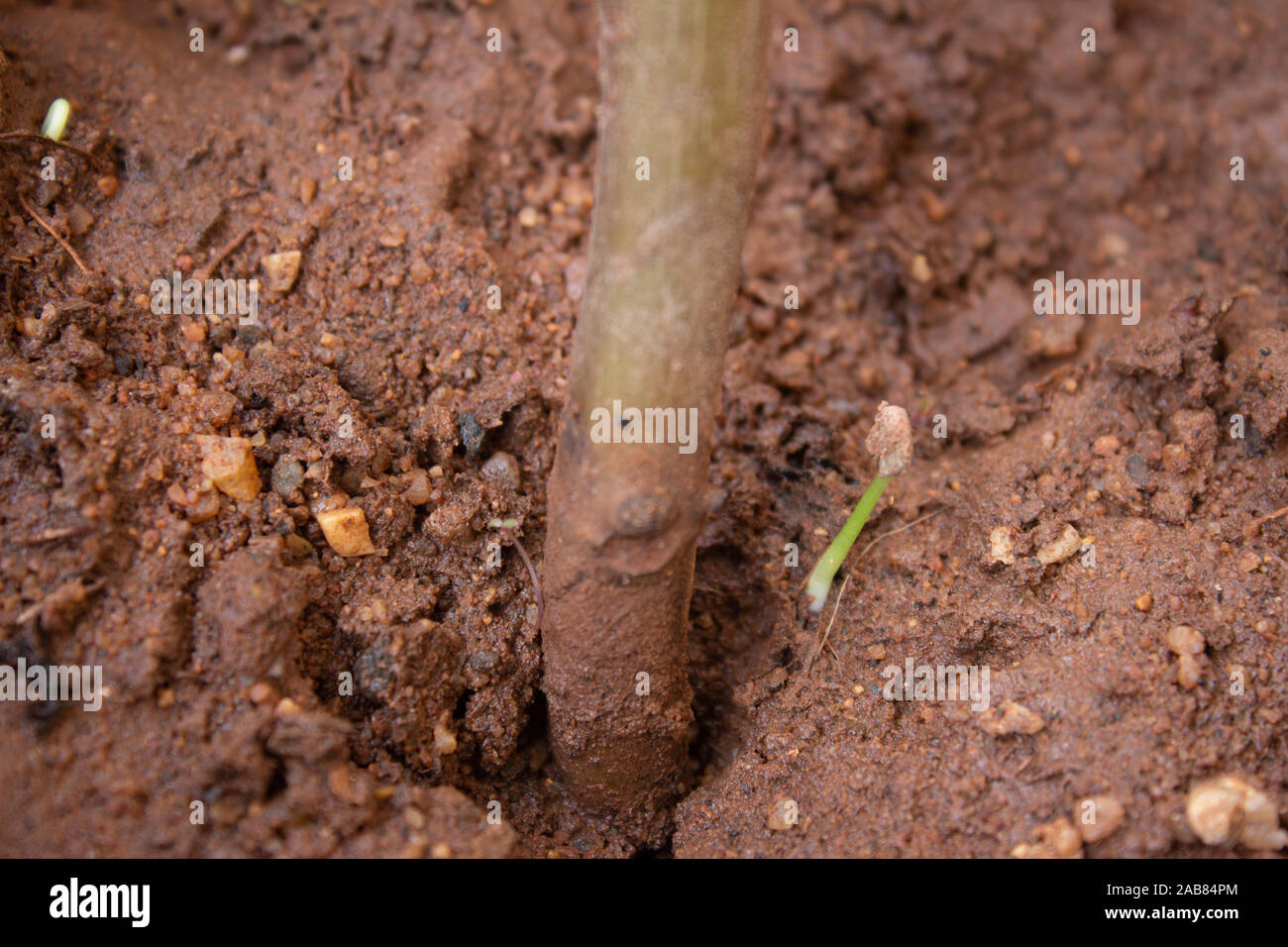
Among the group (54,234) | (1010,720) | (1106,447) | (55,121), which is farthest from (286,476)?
(1106,447)

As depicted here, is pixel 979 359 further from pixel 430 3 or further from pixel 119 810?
pixel 119 810

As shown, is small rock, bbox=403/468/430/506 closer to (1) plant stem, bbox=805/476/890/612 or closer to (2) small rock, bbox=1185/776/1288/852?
(1) plant stem, bbox=805/476/890/612

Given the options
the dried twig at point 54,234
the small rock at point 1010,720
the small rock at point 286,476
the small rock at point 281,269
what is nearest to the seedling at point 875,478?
the small rock at point 1010,720

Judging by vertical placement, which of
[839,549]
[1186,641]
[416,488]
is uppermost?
[416,488]

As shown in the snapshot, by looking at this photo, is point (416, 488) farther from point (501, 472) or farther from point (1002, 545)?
point (1002, 545)

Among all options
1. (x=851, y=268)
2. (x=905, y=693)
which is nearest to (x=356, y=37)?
(x=851, y=268)

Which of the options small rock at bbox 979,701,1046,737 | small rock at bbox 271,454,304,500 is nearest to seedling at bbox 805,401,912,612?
small rock at bbox 979,701,1046,737
